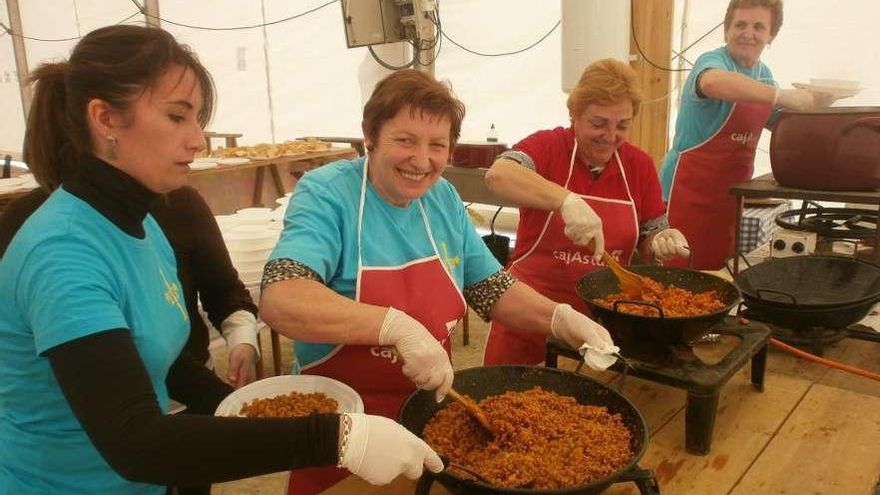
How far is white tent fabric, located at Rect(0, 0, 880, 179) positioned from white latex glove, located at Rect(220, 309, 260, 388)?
2832mm

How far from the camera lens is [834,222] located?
102 inches

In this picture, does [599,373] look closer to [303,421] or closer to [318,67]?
[303,421]

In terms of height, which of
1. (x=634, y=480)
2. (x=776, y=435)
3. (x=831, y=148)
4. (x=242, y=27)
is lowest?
(x=776, y=435)

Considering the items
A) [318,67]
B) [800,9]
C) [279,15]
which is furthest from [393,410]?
[279,15]

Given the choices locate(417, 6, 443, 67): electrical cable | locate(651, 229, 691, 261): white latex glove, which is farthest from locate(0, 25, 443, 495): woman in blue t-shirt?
locate(417, 6, 443, 67): electrical cable

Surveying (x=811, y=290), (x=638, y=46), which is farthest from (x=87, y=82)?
(x=638, y=46)

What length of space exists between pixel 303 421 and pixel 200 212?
4.10 ft

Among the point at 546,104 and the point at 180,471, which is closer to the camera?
the point at 180,471

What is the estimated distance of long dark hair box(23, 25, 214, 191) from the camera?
114 cm

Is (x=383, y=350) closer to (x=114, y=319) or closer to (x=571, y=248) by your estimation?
(x=114, y=319)

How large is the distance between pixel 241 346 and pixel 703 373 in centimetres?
124

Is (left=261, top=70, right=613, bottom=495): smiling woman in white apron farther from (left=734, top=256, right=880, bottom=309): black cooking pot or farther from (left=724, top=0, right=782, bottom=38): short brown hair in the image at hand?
(left=724, top=0, right=782, bottom=38): short brown hair

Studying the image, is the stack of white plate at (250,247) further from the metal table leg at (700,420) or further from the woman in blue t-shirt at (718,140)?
the woman in blue t-shirt at (718,140)

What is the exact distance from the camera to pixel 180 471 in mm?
1000
